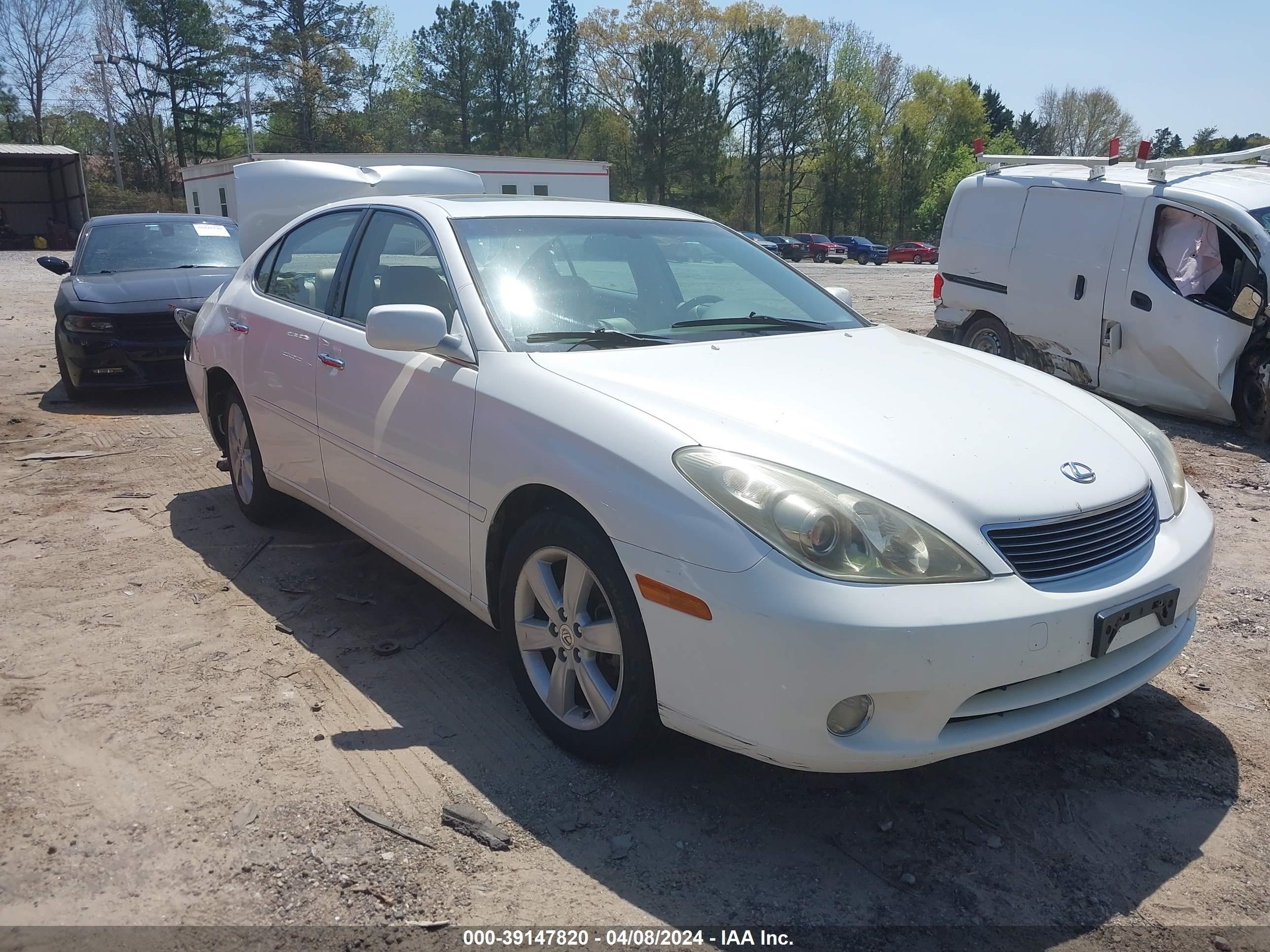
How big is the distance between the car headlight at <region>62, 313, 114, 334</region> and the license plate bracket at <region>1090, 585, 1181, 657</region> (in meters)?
8.22

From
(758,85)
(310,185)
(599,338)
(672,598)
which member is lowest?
(672,598)

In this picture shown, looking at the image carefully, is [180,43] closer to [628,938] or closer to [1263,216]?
[1263,216]

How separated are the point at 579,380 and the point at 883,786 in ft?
4.95

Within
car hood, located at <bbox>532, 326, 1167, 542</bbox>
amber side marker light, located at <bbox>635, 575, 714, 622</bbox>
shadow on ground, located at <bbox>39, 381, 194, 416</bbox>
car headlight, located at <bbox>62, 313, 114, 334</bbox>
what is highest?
car hood, located at <bbox>532, 326, 1167, 542</bbox>

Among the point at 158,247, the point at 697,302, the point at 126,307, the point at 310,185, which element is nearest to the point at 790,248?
the point at 158,247

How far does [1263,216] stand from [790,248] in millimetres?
42579

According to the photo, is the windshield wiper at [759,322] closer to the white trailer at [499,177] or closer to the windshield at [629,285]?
the windshield at [629,285]

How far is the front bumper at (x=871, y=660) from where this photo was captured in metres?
2.31

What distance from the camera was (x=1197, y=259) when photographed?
7.63m

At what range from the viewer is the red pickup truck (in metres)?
51.6

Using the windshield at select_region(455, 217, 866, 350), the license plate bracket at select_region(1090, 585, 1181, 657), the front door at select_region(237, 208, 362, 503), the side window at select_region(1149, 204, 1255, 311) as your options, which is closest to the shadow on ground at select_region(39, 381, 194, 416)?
the front door at select_region(237, 208, 362, 503)

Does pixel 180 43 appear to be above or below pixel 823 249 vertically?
above

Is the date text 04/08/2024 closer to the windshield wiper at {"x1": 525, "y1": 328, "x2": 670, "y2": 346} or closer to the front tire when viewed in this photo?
the front tire

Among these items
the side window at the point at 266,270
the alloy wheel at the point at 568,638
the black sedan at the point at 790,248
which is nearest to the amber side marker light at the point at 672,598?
the alloy wheel at the point at 568,638
